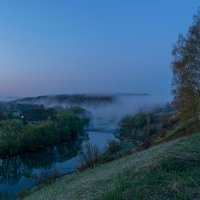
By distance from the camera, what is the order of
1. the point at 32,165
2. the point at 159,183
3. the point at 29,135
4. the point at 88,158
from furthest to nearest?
1. the point at 29,135
2. the point at 32,165
3. the point at 88,158
4. the point at 159,183

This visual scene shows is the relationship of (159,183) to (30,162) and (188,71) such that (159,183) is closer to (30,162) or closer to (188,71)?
(188,71)

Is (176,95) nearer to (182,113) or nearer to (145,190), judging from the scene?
(182,113)

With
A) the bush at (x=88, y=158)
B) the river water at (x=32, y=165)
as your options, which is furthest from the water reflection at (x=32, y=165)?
the bush at (x=88, y=158)

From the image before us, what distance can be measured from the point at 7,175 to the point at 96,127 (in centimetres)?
5787

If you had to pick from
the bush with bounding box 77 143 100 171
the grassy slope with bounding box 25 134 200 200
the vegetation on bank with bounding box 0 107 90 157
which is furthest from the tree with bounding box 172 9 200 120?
the vegetation on bank with bounding box 0 107 90 157

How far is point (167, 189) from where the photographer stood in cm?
695

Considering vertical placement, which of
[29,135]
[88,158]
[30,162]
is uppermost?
Result: [88,158]

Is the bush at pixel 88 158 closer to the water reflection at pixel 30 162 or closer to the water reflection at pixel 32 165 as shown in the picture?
the water reflection at pixel 32 165

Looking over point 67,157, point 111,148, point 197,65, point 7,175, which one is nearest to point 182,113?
point 197,65

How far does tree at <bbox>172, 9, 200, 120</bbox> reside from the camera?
2409 centimetres

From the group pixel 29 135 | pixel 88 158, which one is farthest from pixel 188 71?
pixel 29 135

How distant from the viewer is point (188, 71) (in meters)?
24.4

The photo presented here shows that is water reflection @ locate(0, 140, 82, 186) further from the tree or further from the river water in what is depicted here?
the tree

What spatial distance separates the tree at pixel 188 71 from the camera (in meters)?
24.1
